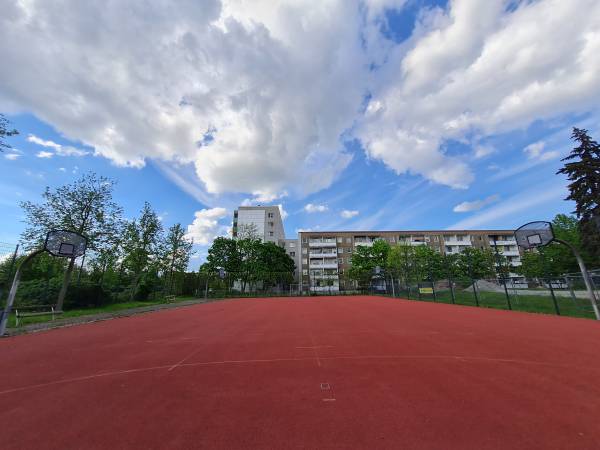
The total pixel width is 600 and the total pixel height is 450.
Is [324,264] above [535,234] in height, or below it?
above

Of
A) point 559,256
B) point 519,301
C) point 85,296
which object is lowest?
point 519,301

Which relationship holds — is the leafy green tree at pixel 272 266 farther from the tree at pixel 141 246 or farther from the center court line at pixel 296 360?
Answer: the center court line at pixel 296 360

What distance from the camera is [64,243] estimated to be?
1180 cm

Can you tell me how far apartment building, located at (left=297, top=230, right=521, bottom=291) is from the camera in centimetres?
5856

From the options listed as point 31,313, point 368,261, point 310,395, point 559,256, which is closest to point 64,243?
point 31,313

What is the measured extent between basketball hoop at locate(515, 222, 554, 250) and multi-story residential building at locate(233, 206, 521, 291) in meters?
45.4

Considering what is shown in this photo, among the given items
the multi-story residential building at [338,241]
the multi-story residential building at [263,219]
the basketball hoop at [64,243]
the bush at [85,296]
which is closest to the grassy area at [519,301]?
the basketball hoop at [64,243]

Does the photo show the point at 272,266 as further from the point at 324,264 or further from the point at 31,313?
the point at 31,313

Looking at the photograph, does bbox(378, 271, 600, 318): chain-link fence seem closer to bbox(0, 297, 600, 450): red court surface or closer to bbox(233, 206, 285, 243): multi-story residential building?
bbox(0, 297, 600, 450): red court surface

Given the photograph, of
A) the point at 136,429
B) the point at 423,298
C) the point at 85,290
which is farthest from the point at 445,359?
the point at 85,290

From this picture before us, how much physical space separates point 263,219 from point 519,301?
5111 cm

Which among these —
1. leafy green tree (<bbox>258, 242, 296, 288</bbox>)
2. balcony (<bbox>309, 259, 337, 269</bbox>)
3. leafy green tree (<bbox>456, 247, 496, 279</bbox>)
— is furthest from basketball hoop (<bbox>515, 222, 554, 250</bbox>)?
balcony (<bbox>309, 259, 337, 269</bbox>)

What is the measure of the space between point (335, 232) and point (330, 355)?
5690 centimetres

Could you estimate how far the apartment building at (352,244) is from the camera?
5856 centimetres
